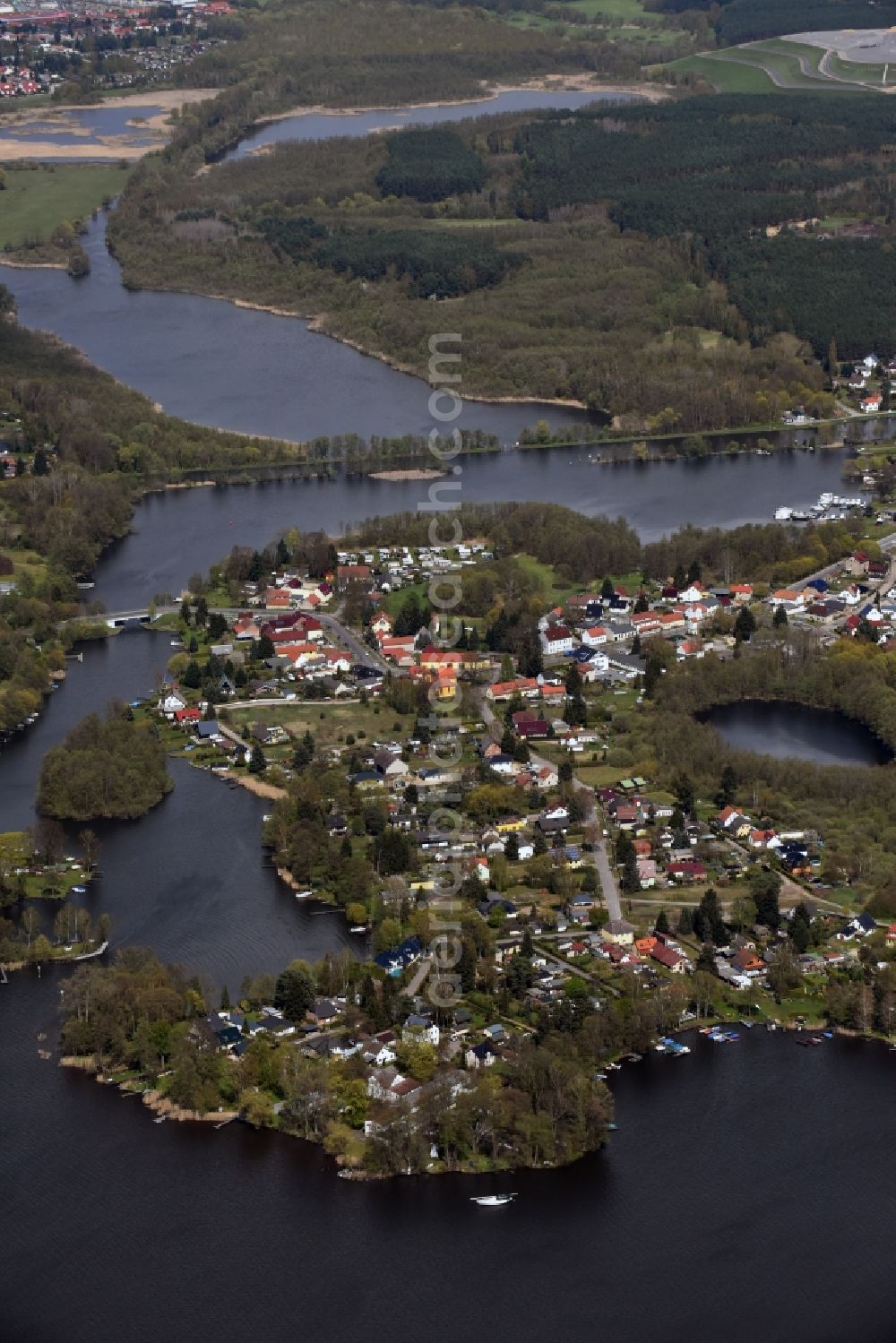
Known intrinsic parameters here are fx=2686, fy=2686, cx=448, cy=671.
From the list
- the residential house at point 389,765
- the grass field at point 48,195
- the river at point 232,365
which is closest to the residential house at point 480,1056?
the residential house at point 389,765

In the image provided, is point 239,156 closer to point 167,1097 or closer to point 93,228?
point 93,228

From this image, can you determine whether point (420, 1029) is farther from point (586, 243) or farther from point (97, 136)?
point (97, 136)

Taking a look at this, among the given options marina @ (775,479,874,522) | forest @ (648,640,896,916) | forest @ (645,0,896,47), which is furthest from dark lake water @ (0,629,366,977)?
forest @ (645,0,896,47)

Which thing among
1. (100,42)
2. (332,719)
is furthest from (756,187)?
(332,719)

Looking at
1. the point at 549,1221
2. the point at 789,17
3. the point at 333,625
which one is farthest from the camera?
the point at 789,17

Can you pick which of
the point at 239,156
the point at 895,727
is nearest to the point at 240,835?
the point at 895,727

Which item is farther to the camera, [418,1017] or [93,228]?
Answer: [93,228]

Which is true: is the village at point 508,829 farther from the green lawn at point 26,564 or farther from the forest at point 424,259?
the forest at point 424,259
